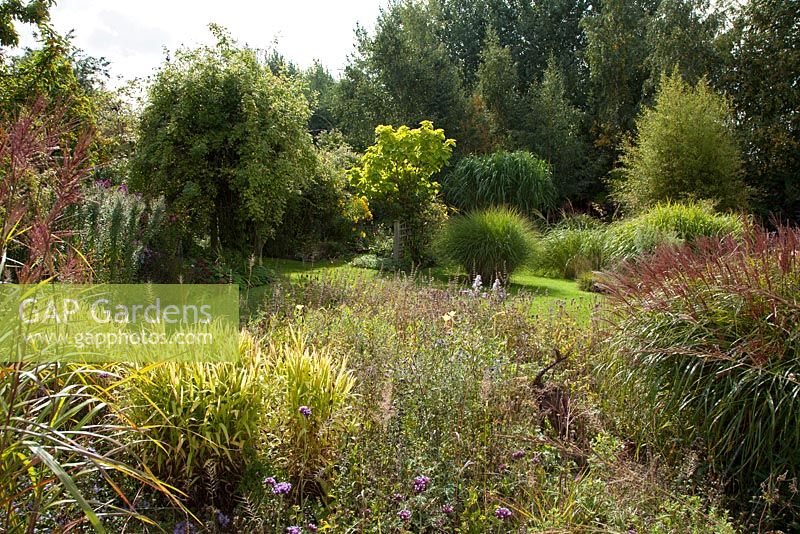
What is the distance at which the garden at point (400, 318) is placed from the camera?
212 cm

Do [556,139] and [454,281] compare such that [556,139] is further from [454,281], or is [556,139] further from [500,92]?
[454,281]

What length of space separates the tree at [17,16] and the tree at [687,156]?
37.6ft

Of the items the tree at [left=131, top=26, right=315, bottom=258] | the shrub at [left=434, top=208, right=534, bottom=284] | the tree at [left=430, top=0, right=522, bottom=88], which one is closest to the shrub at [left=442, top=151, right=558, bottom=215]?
the shrub at [left=434, top=208, right=534, bottom=284]

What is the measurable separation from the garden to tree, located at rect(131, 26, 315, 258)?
0.04 metres

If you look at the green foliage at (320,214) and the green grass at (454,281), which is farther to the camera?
the green foliage at (320,214)

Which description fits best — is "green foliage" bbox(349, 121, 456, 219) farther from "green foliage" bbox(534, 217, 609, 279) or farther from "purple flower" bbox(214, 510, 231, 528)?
"purple flower" bbox(214, 510, 231, 528)

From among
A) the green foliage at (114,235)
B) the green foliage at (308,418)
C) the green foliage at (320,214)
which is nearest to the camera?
the green foliage at (308,418)

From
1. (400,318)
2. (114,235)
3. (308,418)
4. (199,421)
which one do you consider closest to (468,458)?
(308,418)

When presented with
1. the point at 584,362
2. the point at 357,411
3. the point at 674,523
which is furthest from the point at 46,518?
the point at 584,362

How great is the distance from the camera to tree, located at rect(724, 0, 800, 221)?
1628cm

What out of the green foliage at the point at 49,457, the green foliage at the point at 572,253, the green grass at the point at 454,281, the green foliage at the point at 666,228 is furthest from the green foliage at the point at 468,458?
the green foliage at the point at 572,253

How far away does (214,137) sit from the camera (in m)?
8.52

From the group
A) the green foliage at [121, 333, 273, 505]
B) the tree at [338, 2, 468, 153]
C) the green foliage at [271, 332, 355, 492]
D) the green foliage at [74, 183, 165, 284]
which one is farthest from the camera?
the tree at [338, 2, 468, 153]

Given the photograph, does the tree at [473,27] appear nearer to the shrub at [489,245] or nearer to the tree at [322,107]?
the tree at [322,107]
